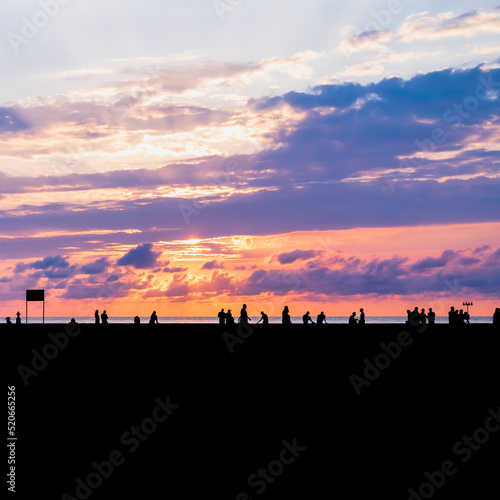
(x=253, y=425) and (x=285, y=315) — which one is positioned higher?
(x=285, y=315)

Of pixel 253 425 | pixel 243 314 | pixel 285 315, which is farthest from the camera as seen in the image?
pixel 285 315

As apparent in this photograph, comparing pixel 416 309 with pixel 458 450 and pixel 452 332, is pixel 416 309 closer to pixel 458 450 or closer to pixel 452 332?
pixel 452 332

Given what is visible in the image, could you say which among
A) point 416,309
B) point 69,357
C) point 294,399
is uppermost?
point 416,309

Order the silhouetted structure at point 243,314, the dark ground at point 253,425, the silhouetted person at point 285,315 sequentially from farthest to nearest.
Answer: the silhouetted person at point 285,315 < the silhouetted structure at point 243,314 < the dark ground at point 253,425

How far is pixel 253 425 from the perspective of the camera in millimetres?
15070

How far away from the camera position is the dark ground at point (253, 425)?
11.1 meters

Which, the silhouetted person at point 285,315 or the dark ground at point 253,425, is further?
the silhouetted person at point 285,315

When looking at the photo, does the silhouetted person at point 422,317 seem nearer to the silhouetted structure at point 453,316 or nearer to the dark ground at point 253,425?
the silhouetted structure at point 453,316

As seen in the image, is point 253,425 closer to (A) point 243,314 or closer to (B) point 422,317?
(A) point 243,314

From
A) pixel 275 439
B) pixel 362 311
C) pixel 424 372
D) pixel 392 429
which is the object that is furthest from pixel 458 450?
pixel 362 311

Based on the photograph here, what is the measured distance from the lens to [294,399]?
18203 millimetres

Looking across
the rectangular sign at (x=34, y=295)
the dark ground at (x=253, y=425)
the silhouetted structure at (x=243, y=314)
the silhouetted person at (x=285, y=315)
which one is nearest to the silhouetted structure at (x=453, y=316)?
the silhouetted person at (x=285, y=315)

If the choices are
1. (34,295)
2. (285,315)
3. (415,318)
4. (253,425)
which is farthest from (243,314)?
(253,425)

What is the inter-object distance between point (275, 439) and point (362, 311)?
123ft
